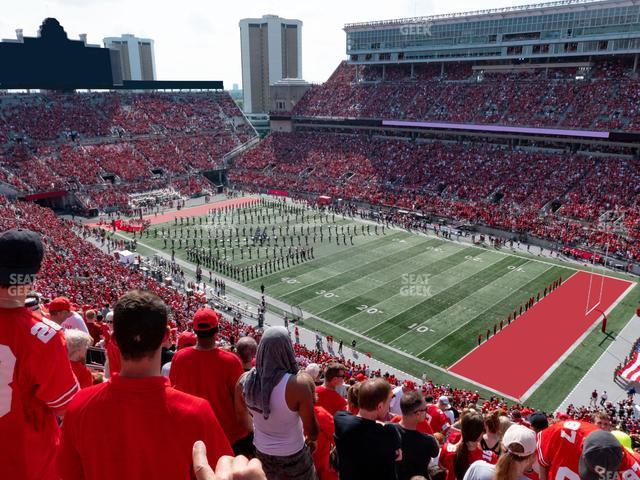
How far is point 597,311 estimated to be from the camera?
24.8 metres

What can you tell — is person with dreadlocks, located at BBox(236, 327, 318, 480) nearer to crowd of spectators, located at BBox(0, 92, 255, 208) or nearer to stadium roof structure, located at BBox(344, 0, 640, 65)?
crowd of spectators, located at BBox(0, 92, 255, 208)

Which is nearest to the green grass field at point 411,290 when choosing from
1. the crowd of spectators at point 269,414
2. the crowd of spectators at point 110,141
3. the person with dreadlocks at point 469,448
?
the crowd of spectators at point 110,141

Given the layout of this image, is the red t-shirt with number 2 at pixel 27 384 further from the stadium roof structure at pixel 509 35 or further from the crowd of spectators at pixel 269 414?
the stadium roof structure at pixel 509 35

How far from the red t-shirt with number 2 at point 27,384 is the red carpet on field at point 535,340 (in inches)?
690

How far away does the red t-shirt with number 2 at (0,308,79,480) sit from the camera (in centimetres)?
302

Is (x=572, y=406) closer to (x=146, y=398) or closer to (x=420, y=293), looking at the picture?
(x=420, y=293)

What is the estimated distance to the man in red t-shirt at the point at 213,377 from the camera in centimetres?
415
